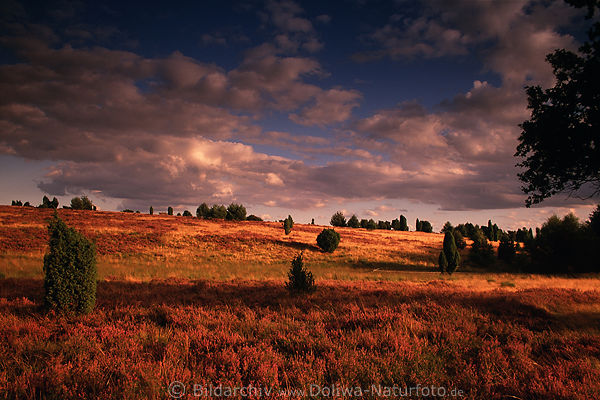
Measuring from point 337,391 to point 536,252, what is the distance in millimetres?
40839

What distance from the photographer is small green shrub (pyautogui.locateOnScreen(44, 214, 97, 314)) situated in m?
7.68

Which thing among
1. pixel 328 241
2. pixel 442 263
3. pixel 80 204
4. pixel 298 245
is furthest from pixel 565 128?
pixel 80 204

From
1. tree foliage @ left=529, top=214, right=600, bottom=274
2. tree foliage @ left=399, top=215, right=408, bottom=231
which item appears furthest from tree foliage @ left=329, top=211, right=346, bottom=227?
tree foliage @ left=529, top=214, right=600, bottom=274

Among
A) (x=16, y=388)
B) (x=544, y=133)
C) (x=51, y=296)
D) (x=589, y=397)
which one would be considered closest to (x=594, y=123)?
(x=544, y=133)

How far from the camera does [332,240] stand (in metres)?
38.7

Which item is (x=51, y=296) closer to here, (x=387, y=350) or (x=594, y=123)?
(x=387, y=350)

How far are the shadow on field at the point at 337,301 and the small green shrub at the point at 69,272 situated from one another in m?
0.58

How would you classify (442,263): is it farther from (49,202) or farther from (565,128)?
(49,202)

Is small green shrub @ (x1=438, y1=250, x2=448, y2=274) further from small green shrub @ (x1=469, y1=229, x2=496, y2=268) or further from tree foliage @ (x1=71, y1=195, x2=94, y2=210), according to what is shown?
tree foliage @ (x1=71, y1=195, x2=94, y2=210)

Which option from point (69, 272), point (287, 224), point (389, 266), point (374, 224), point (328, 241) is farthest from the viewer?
point (374, 224)

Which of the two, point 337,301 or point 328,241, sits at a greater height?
point 337,301

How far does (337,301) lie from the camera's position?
383 inches

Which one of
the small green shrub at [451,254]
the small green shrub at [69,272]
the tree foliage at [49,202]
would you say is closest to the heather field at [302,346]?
the small green shrub at [69,272]

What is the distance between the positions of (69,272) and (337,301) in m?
8.49
